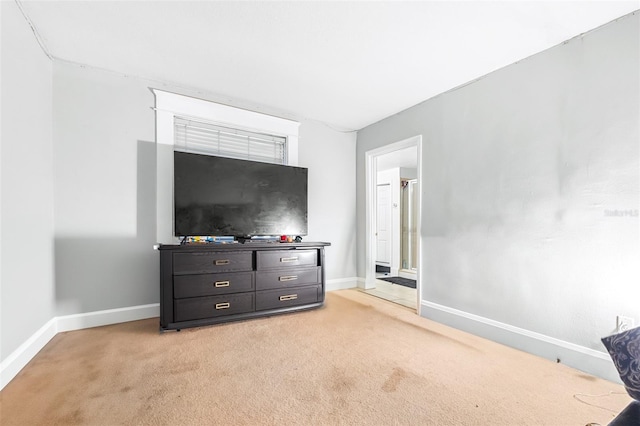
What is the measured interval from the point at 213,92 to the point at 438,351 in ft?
10.6

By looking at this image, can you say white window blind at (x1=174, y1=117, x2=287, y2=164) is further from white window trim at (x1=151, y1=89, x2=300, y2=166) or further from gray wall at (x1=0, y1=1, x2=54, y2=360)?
gray wall at (x1=0, y1=1, x2=54, y2=360)

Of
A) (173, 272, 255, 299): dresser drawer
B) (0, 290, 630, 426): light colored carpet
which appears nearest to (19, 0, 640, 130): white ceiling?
(173, 272, 255, 299): dresser drawer

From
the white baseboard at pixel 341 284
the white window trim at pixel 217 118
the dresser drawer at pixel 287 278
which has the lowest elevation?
the white baseboard at pixel 341 284

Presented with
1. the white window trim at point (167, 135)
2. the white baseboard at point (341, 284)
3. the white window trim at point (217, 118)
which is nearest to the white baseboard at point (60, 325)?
the white window trim at point (167, 135)

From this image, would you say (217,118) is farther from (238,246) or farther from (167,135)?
(238,246)

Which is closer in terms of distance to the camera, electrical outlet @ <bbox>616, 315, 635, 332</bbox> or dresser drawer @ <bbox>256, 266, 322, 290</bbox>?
electrical outlet @ <bbox>616, 315, 635, 332</bbox>

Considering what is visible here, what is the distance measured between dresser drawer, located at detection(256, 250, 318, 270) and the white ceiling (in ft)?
5.62

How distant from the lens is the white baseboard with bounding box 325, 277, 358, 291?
389 cm

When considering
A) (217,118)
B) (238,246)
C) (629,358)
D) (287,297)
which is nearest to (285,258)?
(287,297)

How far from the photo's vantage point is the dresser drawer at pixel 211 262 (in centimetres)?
243

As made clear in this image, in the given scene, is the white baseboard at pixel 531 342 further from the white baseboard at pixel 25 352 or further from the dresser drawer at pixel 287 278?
the white baseboard at pixel 25 352

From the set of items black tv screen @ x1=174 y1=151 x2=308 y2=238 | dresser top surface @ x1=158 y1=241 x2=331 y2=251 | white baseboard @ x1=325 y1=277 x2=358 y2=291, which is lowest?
white baseboard @ x1=325 y1=277 x2=358 y2=291

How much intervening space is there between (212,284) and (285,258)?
748mm

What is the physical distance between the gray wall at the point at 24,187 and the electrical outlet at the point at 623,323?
365 cm
